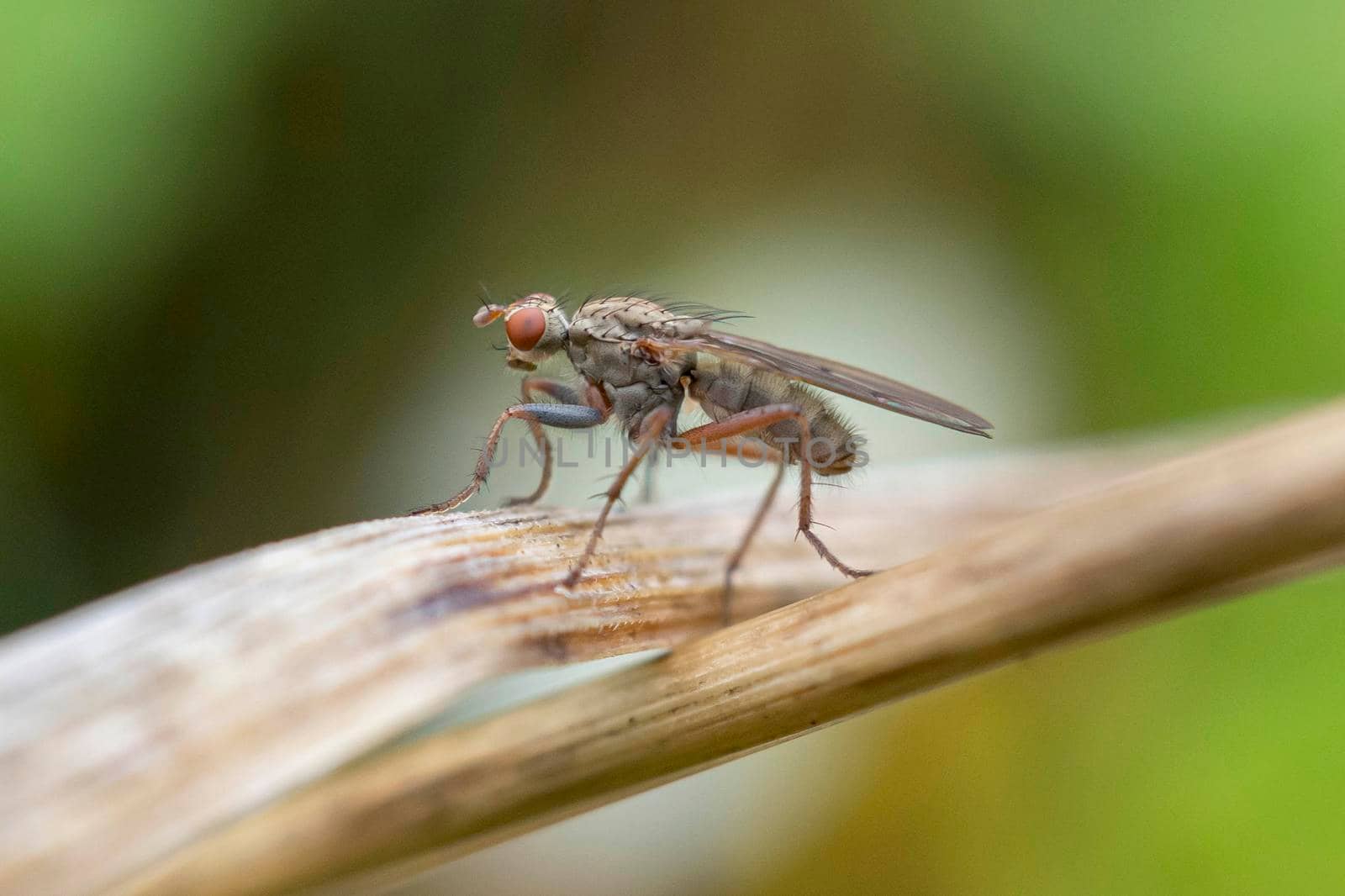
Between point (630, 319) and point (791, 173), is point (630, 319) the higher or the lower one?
the lower one

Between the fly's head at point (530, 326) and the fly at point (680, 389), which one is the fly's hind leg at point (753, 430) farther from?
the fly's head at point (530, 326)

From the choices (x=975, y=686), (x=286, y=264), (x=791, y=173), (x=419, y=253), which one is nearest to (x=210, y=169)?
(x=286, y=264)

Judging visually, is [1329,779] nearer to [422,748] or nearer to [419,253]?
[422,748]

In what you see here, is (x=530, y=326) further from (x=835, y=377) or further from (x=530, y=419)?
(x=835, y=377)

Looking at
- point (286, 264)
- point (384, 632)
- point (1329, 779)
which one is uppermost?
point (286, 264)

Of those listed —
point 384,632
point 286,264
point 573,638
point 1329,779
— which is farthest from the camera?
point 286,264

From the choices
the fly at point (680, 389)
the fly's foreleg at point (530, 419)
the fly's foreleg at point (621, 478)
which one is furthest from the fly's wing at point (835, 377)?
the fly's foreleg at point (530, 419)
